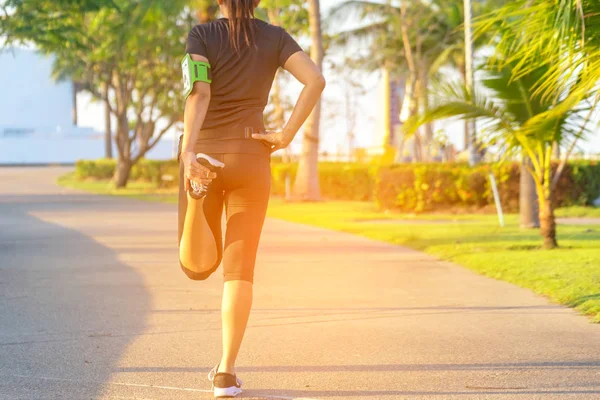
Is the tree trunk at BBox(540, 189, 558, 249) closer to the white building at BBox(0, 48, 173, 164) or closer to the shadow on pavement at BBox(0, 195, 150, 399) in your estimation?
the shadow on pavement at BBox(0, 195, 150, 399)

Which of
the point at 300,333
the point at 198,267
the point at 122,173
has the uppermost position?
the point at 122,173

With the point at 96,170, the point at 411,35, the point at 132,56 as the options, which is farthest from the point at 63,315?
the point at 96,170

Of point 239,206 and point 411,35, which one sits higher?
point 411,35

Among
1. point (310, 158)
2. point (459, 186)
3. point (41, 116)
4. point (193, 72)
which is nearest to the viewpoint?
point (193, 72)

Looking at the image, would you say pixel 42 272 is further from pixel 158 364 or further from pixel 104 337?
pixel 158 364

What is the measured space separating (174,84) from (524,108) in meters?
27.3

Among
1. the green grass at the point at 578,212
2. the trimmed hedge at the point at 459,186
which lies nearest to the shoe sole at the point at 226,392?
the green grass at the point at 578,212

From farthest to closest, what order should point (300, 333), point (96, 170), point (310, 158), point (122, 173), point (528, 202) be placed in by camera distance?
point (96, 170), point (122, 173), point (310, 158), point (528, 202), point (300, 333)

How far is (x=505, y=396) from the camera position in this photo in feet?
16.8

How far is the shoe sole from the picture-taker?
16.4 ft

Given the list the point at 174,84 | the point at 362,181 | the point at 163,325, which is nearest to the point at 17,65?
the point at 174,84

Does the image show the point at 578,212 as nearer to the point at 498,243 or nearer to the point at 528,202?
the point at 528,202

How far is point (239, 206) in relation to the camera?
5.09 meters

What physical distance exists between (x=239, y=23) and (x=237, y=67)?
0.21 m
